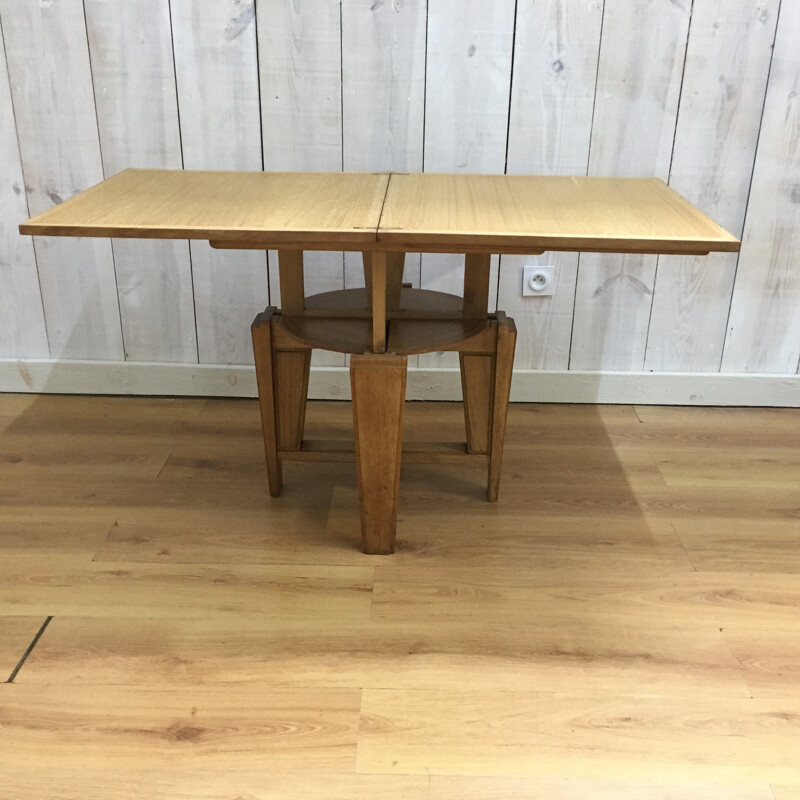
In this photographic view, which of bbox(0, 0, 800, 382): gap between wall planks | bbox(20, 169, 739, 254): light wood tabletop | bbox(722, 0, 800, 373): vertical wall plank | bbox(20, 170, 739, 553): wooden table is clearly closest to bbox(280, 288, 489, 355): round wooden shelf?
bbox(20, 170, 739, 553): wooden table

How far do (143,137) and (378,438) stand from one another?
112 centimetres

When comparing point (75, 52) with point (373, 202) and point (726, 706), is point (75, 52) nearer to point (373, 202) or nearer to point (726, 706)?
point (373, 202)

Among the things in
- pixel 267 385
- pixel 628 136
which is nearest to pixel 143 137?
pixel 267 385

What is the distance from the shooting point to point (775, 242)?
2.16 meters

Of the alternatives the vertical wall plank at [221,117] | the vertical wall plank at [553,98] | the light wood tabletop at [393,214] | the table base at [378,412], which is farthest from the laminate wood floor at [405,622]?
the light wood tabletop at [393,214]

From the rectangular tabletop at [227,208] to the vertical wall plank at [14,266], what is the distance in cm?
52

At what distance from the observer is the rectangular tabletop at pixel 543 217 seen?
128 cm

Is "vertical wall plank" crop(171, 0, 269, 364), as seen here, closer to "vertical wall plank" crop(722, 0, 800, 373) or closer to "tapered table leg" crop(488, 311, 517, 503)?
"tapered table leg" crop(488, 311, 517, 503)

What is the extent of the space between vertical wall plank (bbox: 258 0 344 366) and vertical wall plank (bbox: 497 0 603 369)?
456mm

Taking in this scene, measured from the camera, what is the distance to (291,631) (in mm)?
1445

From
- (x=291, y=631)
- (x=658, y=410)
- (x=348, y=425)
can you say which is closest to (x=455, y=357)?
(x=348, y=425)

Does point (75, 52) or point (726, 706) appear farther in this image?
point (75, 52)

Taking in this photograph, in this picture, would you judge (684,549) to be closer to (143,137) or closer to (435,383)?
(435,383)

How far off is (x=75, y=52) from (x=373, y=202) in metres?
1.02
